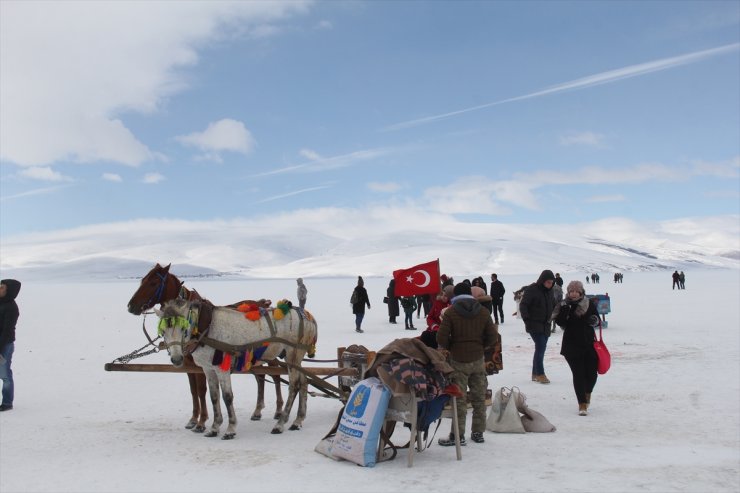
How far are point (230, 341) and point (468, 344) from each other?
3.08 m

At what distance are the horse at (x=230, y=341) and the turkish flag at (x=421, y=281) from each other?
7.46ft

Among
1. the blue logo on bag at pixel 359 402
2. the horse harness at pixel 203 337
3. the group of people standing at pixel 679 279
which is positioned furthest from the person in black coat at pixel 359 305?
the group of people standing at pixel 679 279

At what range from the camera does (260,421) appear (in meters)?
9.58

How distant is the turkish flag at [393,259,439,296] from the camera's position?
1088 centimetres

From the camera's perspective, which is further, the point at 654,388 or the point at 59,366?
the point at 59,366

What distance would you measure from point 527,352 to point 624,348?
2.57 meters

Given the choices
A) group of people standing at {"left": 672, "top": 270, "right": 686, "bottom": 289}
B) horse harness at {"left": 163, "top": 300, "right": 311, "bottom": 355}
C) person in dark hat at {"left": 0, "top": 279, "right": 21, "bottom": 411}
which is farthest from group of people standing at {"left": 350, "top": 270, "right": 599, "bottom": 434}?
group of people standing at {"left": 672, "top": 270, "right": 686, "bottom": 289}

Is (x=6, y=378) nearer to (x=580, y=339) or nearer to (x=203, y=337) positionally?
(x=203, y=337)

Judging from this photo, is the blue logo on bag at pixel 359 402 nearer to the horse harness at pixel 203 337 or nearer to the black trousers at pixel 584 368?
the horse harness at pixel 203 337

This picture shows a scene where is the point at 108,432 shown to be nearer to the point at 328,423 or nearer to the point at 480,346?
the point at 328,423

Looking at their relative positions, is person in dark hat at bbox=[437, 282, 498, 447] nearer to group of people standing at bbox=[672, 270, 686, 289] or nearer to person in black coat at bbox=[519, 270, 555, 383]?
person in black coat at bbox=[519, 270, 555, 383]

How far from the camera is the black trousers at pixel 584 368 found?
972 centimetres

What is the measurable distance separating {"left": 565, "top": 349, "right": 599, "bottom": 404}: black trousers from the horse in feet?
13.3

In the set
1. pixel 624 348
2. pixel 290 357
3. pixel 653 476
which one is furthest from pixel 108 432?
pixel 624 348
